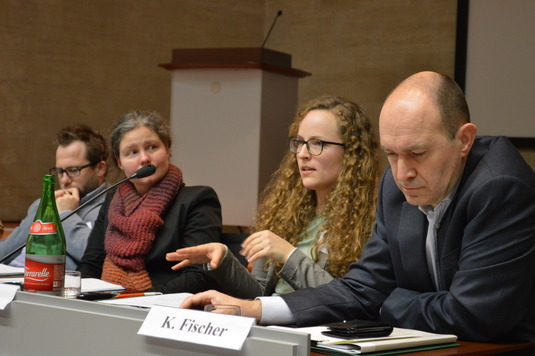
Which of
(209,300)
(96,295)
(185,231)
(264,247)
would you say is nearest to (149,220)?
(185,231)

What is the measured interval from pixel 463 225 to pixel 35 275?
107 centimetres

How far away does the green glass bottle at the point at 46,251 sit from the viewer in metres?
2.03

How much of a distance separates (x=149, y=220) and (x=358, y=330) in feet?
6.00

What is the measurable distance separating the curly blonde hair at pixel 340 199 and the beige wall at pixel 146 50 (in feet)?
15.8

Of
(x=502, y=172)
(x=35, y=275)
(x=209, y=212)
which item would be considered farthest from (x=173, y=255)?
(x=209, y=212)

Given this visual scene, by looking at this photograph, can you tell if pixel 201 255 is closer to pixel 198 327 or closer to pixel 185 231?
pixel 198 327

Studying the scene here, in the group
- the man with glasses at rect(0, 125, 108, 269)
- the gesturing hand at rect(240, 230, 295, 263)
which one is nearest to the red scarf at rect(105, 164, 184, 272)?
the man with glasses at rect(0, 125, 108, 269)

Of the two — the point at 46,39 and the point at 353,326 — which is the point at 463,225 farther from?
the point at 46,39

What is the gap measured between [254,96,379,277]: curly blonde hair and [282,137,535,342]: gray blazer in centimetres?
65

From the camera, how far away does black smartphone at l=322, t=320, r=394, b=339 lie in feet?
5.48

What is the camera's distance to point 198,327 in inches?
61.0

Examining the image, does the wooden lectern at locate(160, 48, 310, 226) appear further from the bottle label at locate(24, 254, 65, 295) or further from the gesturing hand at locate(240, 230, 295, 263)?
the bottle label at locate(24, 254, 65, 295)

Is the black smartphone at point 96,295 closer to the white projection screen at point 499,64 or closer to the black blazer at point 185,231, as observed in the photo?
the black blazer at point 185,231

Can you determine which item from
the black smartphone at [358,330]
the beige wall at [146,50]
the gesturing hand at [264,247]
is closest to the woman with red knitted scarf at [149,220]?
the gesturing hand at [264,247]
